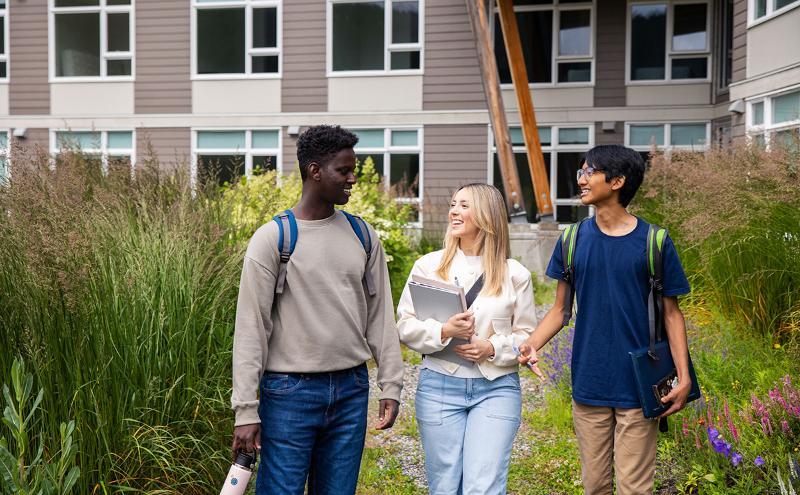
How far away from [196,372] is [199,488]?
532 millimetres

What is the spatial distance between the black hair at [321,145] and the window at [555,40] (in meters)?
15.2

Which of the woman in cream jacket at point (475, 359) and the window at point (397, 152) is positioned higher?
the window at point (397, 152)

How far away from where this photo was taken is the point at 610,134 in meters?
17.3

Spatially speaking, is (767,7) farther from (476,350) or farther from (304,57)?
(476,350)

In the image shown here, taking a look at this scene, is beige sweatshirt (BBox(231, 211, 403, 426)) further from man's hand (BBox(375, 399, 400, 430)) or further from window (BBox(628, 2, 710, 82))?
window (BBox(628, 2, 710, 82))

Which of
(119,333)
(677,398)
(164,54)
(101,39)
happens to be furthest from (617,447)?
(101,39)

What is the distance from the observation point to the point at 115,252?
409 cm

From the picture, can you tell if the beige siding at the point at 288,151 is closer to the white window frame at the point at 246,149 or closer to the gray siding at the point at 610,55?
the white window frame at the point at 246,149

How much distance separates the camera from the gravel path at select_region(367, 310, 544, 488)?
511 centimetres

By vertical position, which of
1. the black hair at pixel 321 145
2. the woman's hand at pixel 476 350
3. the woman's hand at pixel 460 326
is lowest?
the woman's hand at pixel 476 350

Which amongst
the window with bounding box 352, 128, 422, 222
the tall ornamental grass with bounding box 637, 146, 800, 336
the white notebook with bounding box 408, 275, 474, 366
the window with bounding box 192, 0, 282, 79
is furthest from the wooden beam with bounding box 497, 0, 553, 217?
the white notebook with bounding box 408, 275, 474, 366

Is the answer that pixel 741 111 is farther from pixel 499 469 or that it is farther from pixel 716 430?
pixel 499 469

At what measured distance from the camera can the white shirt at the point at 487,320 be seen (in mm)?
3312

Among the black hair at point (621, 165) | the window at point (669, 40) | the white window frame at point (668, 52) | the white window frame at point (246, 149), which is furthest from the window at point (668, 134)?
the black hair at point (621, 165)
